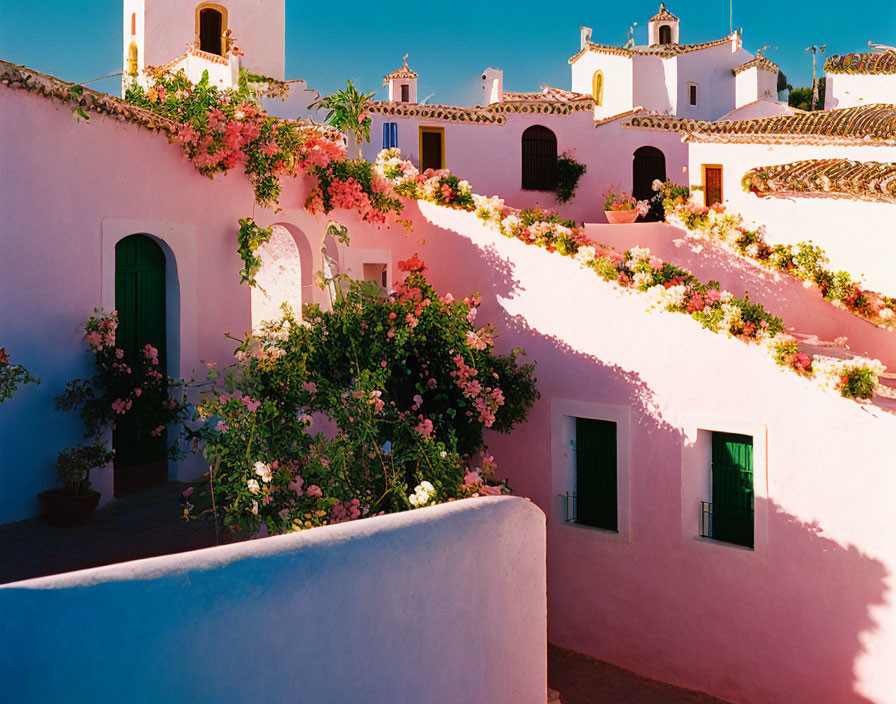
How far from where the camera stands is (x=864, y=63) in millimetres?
13141

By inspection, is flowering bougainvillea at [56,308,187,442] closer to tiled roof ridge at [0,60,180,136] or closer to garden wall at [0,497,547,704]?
tiled roof ridge at [0,60,180,136]

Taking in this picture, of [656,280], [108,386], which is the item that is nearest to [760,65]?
[656,280]

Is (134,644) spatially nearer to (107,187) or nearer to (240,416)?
(240,416)

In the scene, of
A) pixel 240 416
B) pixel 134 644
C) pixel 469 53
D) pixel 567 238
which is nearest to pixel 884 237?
pixel 567 238

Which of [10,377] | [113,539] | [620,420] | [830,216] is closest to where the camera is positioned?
[10,377]

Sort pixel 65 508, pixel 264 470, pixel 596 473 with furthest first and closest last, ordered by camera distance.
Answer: pixel 596 473, pixel 65 508, pixel 264 470

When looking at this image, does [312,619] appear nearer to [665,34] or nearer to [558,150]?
[558,150]

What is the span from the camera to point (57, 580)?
98.2 inches

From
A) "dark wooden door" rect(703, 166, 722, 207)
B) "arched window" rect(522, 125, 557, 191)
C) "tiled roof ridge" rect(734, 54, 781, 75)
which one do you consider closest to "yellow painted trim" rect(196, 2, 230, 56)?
"arched window" rect(522, 125, 557, 191)

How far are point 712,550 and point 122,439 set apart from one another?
585 cm

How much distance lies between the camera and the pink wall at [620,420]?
6.59 metres

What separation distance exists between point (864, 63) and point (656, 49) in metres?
16.9

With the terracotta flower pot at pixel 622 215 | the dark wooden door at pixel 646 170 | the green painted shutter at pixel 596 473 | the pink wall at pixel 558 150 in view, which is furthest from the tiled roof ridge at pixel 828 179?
the dark wooden door at pixel 646 170

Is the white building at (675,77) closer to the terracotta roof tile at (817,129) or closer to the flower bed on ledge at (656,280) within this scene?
the terracotta roof tile at (817,129)
